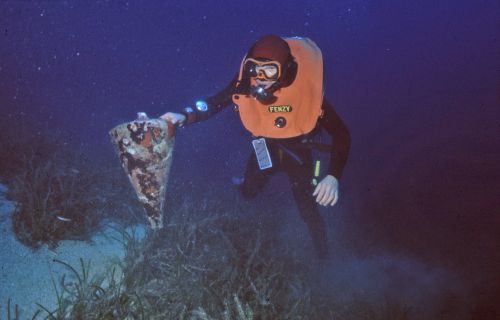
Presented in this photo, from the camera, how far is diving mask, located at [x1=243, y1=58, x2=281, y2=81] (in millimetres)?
3692

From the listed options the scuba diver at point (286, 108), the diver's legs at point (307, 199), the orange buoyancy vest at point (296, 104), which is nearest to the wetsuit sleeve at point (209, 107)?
the scuba diver at point (286, 108)

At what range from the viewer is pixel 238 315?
2814mm

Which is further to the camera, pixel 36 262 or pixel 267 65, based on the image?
pixel 267 65

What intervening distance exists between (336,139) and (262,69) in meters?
1.28

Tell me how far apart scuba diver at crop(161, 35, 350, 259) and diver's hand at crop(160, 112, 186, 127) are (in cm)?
5

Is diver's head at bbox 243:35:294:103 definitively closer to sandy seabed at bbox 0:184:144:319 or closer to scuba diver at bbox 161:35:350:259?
scuba diver at bbox 161:35:350:259

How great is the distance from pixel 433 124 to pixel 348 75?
2885 centimetres

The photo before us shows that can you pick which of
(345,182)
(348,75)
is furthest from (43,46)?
(348,75)

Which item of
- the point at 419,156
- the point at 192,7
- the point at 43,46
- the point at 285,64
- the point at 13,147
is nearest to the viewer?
the point at 285,64

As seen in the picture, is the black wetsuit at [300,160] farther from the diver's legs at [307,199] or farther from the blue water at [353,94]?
the blue water at [353,94]

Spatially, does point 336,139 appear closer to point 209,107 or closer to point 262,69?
point 262,69

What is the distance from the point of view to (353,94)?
154ft

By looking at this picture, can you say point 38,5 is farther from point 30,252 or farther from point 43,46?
point 30,252

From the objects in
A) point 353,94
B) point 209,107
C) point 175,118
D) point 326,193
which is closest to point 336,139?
point 326,193
